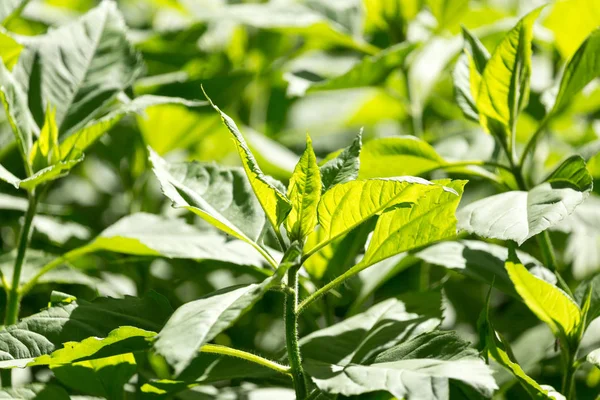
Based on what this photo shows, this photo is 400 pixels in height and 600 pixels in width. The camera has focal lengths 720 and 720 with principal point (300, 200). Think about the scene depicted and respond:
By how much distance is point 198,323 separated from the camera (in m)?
0.70

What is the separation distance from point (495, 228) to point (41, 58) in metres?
0.82

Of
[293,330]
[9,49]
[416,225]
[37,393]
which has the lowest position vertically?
[37,393]

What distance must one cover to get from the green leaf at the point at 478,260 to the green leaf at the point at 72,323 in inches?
16.6

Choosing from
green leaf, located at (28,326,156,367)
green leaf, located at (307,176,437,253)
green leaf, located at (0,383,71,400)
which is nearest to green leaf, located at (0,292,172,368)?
green leaf, located at (28,326,156,367)

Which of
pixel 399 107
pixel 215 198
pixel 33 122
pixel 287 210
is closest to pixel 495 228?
pixel 287 210

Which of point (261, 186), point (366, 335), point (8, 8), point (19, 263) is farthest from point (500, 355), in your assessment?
point (8, 8)

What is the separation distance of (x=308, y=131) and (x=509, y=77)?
0.39 meters

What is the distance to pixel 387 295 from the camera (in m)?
1.37

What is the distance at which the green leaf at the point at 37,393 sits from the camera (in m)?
0.96

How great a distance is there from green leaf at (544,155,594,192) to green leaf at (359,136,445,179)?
0.57 feet

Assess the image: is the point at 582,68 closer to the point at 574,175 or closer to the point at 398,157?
the point at 574,175

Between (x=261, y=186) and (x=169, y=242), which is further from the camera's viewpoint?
(x=169, y=242)

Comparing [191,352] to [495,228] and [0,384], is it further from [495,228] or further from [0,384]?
[0,384]

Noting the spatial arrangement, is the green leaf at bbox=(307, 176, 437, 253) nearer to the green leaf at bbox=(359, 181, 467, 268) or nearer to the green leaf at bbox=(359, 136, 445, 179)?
the green leaf at bbox=(359, 181, 467, 268)
